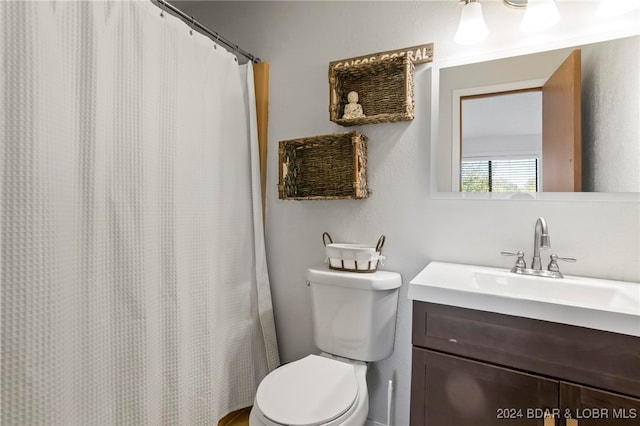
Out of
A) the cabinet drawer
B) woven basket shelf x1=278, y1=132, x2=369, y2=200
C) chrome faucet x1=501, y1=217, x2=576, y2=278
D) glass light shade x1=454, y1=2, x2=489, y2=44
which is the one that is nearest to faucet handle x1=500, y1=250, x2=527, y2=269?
chrome faucet x1=501, y1=217, x2=576, y2=278

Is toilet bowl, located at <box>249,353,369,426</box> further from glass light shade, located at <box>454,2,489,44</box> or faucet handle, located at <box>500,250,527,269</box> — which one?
glass light shade, located at <box>454,2,489,44</box>

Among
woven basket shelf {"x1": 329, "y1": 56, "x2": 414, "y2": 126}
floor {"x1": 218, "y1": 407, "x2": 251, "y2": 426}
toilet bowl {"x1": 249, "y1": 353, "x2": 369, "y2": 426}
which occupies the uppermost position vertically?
woven basket shelf {"x1": 329, "y1": 56, "x2": 414, "y2": 126}

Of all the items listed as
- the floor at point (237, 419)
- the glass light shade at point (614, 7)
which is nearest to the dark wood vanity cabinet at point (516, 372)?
the floor at point (237, 419)

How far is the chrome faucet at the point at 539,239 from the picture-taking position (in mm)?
1167

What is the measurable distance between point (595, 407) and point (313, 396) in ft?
2.60

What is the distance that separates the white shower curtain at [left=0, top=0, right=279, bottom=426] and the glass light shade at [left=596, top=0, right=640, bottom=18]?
1.53 m

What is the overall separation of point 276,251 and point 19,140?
1.17m

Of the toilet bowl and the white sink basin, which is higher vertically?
the white sink basin

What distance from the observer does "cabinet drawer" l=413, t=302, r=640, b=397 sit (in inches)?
31.0

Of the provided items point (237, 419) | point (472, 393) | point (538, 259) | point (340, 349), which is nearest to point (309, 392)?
point (340, 349)

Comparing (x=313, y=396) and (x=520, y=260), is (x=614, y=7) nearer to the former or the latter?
(x=520, y=260)

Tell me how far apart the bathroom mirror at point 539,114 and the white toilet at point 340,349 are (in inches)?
21.9

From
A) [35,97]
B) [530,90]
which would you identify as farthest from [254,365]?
[530,90]

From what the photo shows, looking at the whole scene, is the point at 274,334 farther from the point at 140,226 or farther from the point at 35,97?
the point at 35,97
